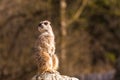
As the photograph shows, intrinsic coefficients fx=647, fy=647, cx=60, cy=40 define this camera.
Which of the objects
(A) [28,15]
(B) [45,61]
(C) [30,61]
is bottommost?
(B) [45,61]

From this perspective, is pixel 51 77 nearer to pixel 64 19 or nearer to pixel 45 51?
pixel 45 51

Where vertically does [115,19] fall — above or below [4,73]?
above

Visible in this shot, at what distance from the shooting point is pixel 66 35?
112ft

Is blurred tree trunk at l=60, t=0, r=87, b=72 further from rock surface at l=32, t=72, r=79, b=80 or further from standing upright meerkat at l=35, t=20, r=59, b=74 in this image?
rock surface at l=32, t=72, r=79, b=80

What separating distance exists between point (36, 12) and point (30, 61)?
3499mm

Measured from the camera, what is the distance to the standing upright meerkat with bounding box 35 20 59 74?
937 centimetres

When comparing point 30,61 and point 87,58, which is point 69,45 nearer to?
point 30,61

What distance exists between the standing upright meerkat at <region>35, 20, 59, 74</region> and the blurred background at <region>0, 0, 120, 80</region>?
12662mm

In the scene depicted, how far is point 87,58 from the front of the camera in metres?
40.4

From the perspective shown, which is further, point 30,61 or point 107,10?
point 107,10

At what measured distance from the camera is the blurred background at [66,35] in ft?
94.1

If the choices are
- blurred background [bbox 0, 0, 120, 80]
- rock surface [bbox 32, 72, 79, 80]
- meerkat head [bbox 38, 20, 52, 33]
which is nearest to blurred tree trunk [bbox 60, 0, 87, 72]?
blurred background [bbox 0, 0, 120, 80]

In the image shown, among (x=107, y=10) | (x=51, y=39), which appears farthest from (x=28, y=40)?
(x=51, y=39)

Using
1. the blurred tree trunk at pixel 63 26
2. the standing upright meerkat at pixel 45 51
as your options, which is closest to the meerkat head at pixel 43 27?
the standing upright meerkat at pixel 45 51
